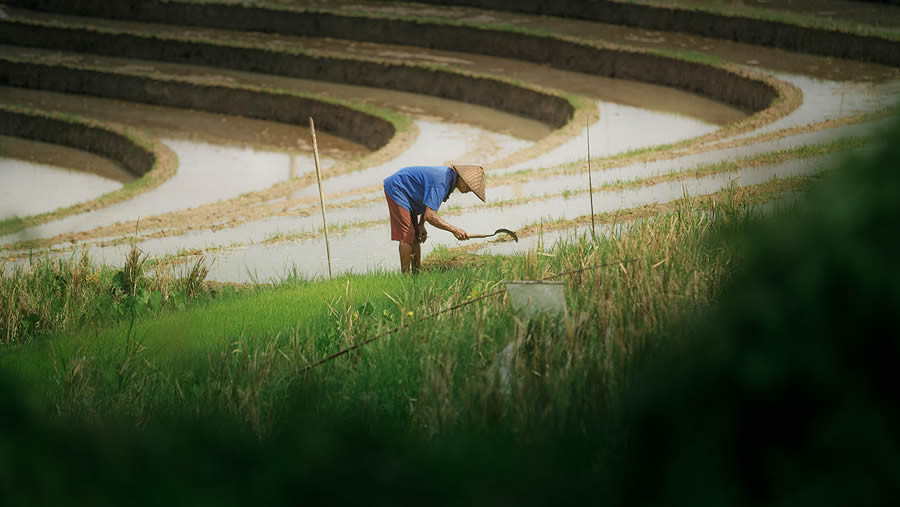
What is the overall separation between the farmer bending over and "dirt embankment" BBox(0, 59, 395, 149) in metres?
8.21

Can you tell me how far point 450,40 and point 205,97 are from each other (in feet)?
14.7

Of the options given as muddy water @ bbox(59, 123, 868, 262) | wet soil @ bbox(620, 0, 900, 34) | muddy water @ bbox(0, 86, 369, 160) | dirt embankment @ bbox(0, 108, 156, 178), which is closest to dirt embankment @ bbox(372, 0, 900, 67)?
wet soil @ bbox(620, 0, 900, 34)

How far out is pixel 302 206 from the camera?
912cm

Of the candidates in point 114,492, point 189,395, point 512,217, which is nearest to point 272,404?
point 189,395

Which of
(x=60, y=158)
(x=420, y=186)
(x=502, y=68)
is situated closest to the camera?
(x=420, y=186)

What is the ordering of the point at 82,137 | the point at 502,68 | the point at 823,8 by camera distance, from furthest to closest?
the point at 823,8 → the point at 502,68 → the point at 82,137

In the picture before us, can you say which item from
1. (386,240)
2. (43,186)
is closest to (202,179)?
(43,186)

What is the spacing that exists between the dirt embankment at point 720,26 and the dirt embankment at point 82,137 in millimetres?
7893

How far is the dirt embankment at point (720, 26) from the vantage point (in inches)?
552

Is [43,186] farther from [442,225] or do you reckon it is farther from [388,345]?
[388,345]

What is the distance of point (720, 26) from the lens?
53.3 feet

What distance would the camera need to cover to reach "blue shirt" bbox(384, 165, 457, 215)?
A: 557 cm

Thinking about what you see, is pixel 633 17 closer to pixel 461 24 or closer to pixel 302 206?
pixel 461 24

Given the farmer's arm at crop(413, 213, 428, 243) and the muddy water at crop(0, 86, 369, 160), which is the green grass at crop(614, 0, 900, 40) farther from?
the farmer's arm at crop(413, 213, 428, 243)
